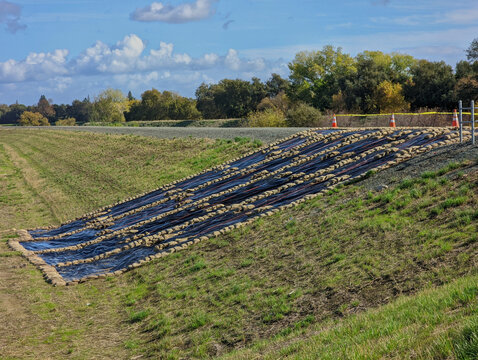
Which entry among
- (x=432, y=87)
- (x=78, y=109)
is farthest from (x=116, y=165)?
(x=78, y=109)

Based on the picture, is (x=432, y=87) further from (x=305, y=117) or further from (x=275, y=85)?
(x=275, y=85)

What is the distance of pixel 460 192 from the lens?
12164 mm

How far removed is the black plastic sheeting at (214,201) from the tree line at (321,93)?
675 inches

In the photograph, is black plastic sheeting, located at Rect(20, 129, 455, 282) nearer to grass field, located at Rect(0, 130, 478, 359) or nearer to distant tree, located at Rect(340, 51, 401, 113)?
grass field, located at Rect(0, 130, 478, 359)

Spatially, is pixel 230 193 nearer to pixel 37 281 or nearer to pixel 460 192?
pixel 37 281

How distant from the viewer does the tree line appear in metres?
43.1

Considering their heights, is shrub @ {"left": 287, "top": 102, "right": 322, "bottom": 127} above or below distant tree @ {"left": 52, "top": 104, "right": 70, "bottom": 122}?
below

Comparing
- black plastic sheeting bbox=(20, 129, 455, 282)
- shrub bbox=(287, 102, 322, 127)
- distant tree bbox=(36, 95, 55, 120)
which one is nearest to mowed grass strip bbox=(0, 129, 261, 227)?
black plastic sheeting bbox=(20, 129, 455, 282)

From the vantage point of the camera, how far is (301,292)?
10.8 meters

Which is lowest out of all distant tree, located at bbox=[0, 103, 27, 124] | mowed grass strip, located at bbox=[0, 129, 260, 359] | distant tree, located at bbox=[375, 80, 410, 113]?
mowed grass strip, located at bbox=[0, 129, 260, 359]

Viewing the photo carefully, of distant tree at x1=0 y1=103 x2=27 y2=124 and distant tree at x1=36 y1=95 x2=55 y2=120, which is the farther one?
distant tree at x1=0 y1=103 x2=27 y2=124

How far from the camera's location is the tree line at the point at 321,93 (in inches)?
1696

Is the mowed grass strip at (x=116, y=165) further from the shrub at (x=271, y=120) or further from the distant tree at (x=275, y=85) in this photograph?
the distant tree at (x=275, y=85)

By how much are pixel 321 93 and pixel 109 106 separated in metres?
60.1
